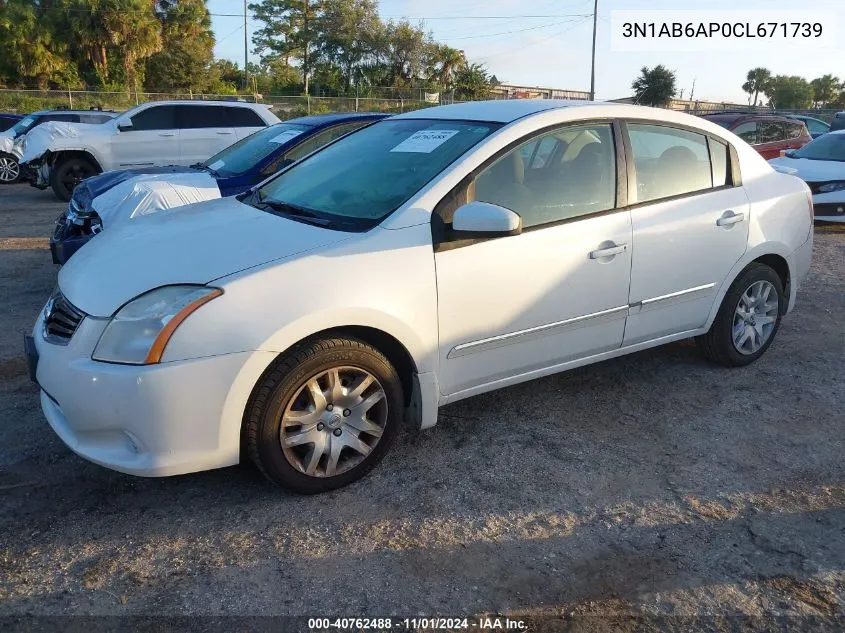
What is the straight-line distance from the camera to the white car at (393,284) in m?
2.73

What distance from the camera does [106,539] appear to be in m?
2.79

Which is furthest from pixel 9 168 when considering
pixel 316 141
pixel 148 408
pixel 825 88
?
pixel 825 88

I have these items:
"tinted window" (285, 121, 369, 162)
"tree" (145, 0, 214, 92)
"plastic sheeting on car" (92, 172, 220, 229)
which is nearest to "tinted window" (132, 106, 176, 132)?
"tinted window" (285, 121, 369, 162)

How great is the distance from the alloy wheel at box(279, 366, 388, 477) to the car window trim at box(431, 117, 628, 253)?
69cm

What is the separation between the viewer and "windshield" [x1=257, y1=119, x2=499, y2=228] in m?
3.38

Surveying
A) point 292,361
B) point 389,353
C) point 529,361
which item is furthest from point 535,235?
point 292,361

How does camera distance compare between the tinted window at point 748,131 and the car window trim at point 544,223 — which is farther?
the tinted window at point 748,131

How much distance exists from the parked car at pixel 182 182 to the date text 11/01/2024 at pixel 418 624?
3270 millimetres

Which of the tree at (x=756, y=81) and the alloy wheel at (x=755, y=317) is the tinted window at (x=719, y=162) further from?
the tree at (x=756, y=81)

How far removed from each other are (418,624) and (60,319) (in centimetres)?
191

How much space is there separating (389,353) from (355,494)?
2.07 feet

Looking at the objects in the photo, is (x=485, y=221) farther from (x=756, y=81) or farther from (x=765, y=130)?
(x=756, y=81)

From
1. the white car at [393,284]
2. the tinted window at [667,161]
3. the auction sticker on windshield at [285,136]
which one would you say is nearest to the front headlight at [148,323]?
the white car at [393,284]

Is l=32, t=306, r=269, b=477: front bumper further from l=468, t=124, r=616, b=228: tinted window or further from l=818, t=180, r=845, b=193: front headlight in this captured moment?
l=818, t=180, r=845, b=193: front headlight
